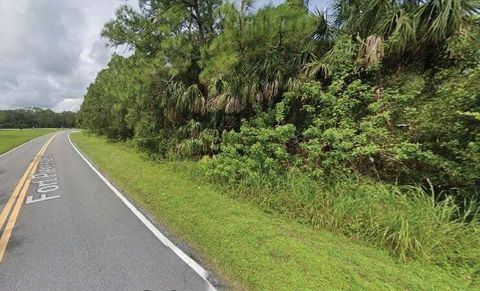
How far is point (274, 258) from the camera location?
3781 millimetres

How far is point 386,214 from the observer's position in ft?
14.8

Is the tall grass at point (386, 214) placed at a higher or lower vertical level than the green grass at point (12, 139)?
higher

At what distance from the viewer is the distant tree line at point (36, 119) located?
4464 inches

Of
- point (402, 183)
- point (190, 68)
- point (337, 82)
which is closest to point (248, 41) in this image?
point (337, 82)

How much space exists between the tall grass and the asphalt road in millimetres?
2560

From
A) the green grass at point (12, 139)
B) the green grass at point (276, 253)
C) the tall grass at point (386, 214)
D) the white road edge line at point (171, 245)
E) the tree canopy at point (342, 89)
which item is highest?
the tree canopy at point (342, 89)

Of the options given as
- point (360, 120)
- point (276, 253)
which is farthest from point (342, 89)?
point (276, 253)

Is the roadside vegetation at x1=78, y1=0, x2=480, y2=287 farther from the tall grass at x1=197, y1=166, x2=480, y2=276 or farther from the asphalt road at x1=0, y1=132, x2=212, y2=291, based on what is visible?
the asphalt road at x1=0, y1=132, x2=212, y2=291

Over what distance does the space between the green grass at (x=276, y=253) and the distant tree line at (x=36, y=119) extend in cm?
12924

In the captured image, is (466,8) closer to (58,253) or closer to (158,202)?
(158,202)

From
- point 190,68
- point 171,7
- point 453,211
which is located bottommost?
point 453,211

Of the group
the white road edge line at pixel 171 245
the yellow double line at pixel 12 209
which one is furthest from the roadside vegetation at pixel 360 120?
the yellow double line at pixel 12 209

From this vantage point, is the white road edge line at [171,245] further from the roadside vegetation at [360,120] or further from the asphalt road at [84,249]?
the roadside vegetation at [360,120]

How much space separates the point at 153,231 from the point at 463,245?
472cm
